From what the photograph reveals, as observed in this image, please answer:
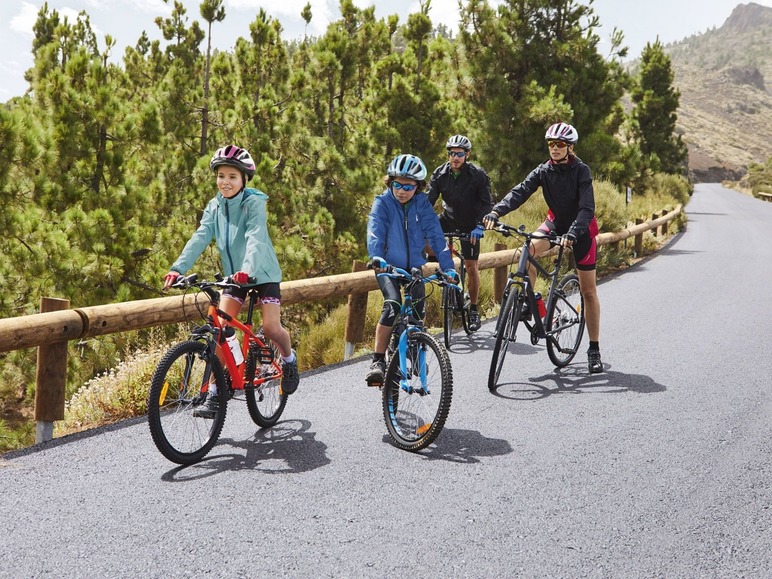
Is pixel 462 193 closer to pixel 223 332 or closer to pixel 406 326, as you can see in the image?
pixel 406 326

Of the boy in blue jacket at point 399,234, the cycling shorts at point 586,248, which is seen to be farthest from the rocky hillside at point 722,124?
the boy in blue jacket at point 399,234

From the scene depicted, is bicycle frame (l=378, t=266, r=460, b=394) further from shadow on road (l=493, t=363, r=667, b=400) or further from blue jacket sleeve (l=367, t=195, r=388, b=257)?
shadow on road (l=493, t=363, r=667, b=400)

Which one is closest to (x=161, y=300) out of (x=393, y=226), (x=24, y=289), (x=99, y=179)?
(x=393, y=226)

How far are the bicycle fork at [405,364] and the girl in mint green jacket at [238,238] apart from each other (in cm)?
90

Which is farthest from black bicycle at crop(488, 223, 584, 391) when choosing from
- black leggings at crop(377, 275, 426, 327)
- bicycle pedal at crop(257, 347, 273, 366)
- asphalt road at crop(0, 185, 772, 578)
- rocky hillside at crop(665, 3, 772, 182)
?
rocky hillside at crop(665, 3, 772, 182)

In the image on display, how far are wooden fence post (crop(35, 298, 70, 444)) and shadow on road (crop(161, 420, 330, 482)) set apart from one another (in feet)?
4.13

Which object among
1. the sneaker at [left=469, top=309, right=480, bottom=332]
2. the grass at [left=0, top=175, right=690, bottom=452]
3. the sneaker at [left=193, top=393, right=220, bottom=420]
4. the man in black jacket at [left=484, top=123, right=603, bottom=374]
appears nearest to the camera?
→ the sneaker at [left=193, top=393, right=220, bottom=420]

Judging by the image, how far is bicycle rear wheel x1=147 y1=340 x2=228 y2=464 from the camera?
4.40 meters

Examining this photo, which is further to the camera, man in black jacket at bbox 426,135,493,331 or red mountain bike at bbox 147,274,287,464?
man in black jacket at bbox 426,135,493,331

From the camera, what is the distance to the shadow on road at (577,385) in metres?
6.32

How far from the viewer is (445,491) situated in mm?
4211

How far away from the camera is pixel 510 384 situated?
6598mm

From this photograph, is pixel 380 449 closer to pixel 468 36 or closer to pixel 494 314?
pixel 494 314

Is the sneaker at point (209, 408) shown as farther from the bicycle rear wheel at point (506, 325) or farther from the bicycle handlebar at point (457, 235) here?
the bicycle handlebar at point (457, 235)
